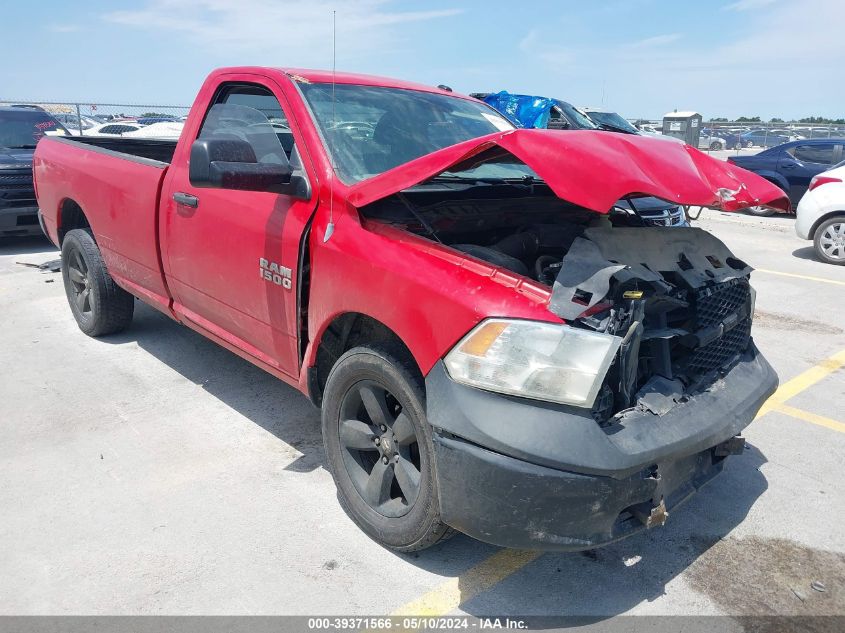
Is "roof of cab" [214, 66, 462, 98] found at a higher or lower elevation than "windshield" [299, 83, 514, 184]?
higher

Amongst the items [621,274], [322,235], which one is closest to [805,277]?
[621,274]

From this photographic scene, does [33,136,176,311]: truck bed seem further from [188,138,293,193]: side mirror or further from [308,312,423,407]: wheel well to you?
[308,312,423,407]: wheel well

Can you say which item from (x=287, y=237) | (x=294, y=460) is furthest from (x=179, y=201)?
(x=294, y=460)

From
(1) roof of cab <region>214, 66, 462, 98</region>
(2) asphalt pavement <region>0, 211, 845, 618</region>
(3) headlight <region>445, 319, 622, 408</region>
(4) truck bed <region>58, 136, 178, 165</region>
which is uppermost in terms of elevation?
(1) roof of cab <region>214, 66, 462, 98</region>

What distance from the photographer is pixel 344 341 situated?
10.2 feet

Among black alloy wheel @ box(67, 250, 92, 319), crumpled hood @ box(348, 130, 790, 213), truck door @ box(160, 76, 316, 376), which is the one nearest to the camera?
crumpled hood @ box(348, 130, 790, 213)

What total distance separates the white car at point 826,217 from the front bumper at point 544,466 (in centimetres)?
814

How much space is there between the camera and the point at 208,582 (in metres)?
2.69

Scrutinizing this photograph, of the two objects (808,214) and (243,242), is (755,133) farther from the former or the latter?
(243,242)

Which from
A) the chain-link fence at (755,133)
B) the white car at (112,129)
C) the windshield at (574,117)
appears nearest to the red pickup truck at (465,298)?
the windshield at (574,117)

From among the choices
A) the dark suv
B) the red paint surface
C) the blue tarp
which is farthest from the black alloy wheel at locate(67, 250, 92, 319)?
the blue tarp

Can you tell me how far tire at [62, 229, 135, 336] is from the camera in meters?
5.15

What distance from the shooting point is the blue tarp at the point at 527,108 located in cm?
1327

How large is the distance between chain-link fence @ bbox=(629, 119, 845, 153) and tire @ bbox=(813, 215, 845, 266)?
17420 mm
